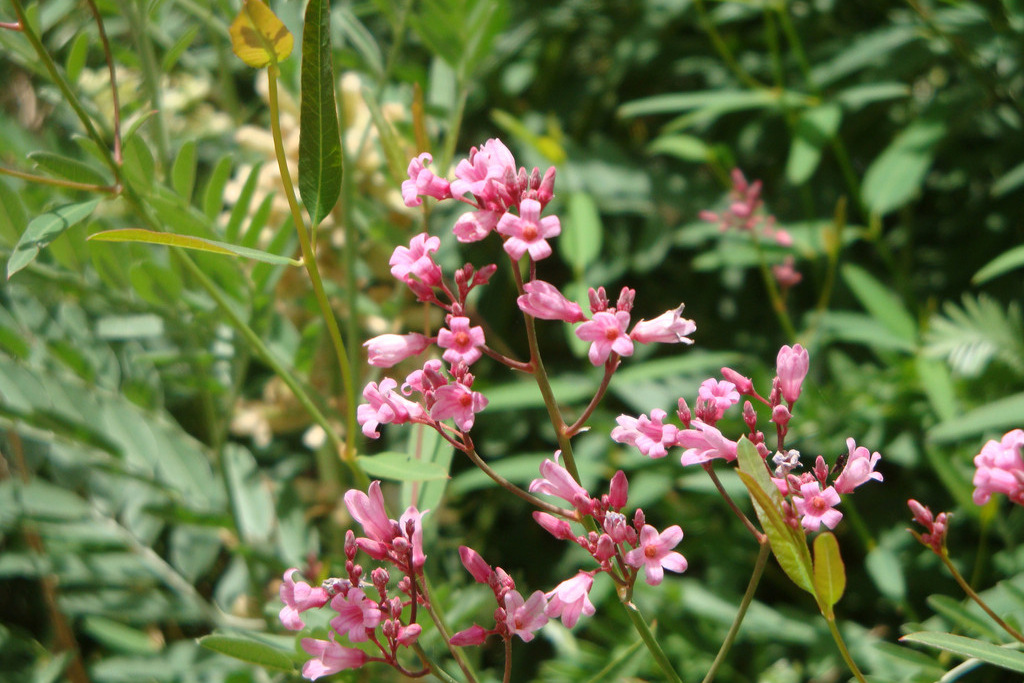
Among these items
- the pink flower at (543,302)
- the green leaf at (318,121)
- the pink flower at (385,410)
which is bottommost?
the pink flower at (385,410)

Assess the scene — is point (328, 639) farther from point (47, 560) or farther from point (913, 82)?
point (913, 82)

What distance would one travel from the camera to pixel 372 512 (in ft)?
1.99

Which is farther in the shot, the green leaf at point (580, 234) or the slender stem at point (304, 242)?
the green leaf at point (580, 234)

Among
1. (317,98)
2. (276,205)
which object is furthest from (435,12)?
(317,98)

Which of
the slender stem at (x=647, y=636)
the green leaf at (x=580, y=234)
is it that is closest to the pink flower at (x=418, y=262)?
the slender stem at (x=647, y=636)

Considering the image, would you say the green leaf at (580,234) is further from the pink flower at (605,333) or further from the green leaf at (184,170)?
the pink flower at (605,333)

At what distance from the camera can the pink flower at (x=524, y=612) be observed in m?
0.55

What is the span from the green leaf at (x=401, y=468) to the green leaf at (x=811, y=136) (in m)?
0.80

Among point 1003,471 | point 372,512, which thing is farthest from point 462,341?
point 1003,471

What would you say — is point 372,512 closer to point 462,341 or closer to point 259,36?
point 462,341

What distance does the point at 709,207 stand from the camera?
1.47 meters

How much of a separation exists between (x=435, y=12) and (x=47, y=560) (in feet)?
2.98

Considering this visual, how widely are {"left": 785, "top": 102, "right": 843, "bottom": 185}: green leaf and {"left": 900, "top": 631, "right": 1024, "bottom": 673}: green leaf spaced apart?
2.61ft

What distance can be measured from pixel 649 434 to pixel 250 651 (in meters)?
0.33
